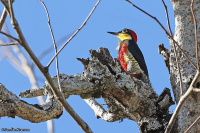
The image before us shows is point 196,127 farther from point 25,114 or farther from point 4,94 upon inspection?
point 4,94

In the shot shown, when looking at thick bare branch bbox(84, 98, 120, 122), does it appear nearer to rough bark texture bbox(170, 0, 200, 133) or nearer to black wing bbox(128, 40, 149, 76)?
rough bark texture bbox(170, 0, 200, 133)

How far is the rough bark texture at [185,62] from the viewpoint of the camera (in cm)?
242

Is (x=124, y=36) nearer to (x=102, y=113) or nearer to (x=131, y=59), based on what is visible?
(x=131, y=59)

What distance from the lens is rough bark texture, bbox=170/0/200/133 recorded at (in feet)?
7.93

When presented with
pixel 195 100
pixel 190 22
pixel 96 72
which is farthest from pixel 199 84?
pixel 96 72

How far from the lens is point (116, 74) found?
2498 millimetres

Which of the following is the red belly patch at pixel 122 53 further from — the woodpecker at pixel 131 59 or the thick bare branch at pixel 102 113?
the thick bare branch at pixel 102 113

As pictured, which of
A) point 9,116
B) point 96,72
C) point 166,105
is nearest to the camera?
point 9,116

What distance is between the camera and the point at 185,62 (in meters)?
2.60

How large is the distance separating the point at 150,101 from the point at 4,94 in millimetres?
1443

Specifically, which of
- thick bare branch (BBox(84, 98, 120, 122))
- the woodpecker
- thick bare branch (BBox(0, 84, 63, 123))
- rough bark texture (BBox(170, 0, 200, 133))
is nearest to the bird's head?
the woodpecker

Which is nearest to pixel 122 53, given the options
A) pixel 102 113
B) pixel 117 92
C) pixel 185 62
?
pixel 102 113

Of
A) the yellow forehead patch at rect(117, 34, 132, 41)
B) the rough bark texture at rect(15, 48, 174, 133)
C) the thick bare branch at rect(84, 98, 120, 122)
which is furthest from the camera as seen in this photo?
the yellow forehead patch at rect(117, 34, 132, 41)

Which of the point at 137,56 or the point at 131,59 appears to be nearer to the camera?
the point at 131,59
